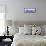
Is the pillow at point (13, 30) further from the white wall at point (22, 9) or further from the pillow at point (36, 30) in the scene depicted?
the pillow at point (36, 30)

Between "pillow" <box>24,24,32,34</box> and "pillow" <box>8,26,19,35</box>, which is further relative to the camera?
"pillow" <box>8,26,19,35</box>

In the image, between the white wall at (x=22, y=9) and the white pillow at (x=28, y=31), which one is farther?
the white wall at (x=22, y=9)

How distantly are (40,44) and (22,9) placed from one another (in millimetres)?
2325

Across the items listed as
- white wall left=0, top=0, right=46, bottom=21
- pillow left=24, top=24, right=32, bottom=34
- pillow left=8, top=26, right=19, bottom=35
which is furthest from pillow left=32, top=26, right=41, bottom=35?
pillow left=8, top=26, right=19, bottom=35

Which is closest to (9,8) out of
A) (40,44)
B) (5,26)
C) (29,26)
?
(5,26)

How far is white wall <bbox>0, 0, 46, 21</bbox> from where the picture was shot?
4.95 metres

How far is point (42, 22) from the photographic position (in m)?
4.95

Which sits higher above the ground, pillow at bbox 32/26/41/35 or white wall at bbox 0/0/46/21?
white wall at bbox 0/0/46/21

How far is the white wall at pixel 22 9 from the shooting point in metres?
4.95

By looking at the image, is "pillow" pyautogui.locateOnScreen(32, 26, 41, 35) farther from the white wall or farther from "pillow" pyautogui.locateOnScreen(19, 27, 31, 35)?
the white wall

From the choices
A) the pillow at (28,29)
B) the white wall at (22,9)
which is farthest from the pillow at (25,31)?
the white wall at (22,9)

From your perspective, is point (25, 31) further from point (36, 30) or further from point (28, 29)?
point (36, 30)

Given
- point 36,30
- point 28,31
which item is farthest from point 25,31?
point 36,30

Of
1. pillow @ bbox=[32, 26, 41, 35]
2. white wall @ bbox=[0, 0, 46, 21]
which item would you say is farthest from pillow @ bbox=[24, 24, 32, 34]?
white wall @ bbox=[0, 0, 46, 21]
